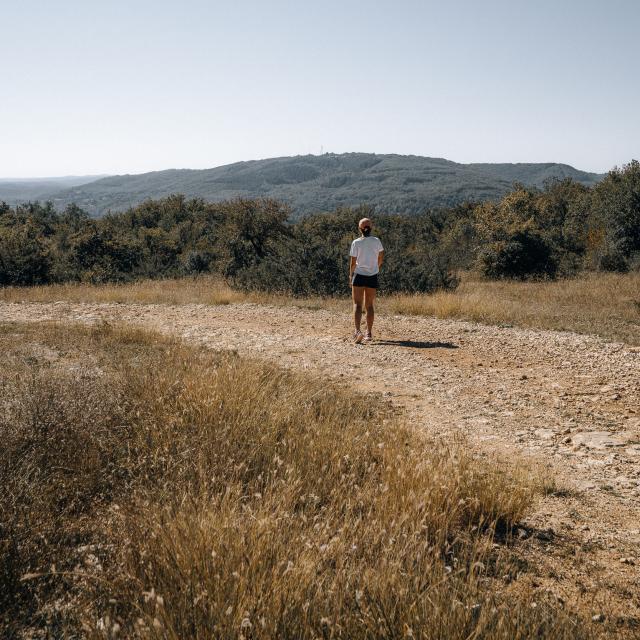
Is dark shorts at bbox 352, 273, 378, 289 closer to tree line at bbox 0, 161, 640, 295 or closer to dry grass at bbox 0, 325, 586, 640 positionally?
dry grass at bbox 0, 325, 586, 640

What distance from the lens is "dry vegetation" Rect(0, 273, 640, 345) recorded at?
10352mm

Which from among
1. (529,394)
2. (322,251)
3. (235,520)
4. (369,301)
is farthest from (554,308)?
(235,520)

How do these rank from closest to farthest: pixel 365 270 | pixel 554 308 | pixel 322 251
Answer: pixel 365 270 → pixel 554 308 → pixel 322 251

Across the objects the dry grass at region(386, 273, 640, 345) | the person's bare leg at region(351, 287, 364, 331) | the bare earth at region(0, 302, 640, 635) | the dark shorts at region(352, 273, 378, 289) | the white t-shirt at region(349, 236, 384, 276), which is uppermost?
the white t-shirt at region(349, 236, 384, 276)

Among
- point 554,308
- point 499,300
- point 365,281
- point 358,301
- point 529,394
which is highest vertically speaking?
point 365,281

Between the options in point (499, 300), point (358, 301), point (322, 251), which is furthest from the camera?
point (322, 251)

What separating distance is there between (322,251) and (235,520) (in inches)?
531

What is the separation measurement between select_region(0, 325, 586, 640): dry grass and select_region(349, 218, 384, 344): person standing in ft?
13.1

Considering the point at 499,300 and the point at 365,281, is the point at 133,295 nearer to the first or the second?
the point at 365,281

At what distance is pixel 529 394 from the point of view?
20.1 ft

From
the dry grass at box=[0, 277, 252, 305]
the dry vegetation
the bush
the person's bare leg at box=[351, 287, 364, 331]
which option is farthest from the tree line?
the person's bare leg at box=[351, 287, 364, 331]

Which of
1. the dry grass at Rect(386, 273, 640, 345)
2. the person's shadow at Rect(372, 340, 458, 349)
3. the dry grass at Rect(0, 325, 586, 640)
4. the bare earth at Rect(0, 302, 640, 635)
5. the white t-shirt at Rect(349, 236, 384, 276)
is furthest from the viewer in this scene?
the dry grass at Rect(386, 273, 640, 345)

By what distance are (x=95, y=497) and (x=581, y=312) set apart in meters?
11.3

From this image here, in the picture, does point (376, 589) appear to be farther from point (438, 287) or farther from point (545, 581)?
point (438, 287)
